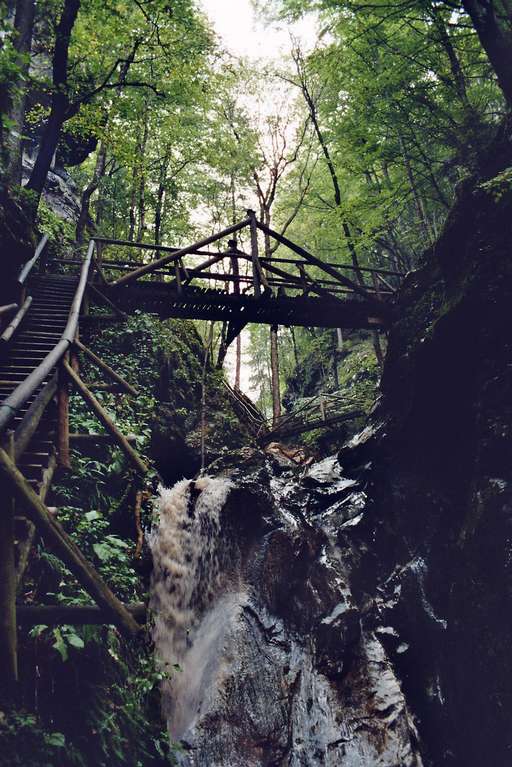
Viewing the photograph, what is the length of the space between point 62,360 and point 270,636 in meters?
5.07

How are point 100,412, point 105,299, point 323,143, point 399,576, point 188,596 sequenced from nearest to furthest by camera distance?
point 100,412 → point 188,596 → point 399,576 → point 105,299 → point 323,143

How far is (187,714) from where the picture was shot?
5.53m

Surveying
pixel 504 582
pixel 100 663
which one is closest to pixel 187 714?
pixel 100 663

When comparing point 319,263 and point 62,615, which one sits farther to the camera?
point 319,263

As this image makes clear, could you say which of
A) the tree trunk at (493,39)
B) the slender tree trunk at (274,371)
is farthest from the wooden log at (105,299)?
the tree trunk at (493,39)

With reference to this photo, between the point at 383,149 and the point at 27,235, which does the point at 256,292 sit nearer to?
the point at 27,235

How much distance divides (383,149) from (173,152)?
10.6m

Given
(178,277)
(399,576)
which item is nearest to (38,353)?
(178,277)

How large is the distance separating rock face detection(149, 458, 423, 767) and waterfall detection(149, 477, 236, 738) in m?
0.02

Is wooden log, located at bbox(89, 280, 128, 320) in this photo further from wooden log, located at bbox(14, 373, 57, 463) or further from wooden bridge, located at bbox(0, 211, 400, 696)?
wooden log, located at bbox(14, 373, 57, 463)

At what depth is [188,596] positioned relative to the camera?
7.51 meters

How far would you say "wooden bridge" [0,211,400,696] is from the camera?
265cm

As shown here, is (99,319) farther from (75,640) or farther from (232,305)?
(75,640)

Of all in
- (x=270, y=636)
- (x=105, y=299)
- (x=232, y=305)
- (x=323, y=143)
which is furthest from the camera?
(x=323, y=143)
